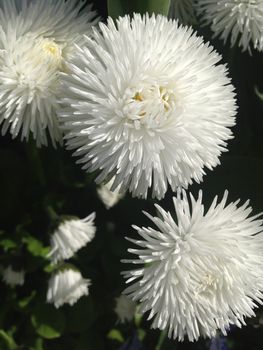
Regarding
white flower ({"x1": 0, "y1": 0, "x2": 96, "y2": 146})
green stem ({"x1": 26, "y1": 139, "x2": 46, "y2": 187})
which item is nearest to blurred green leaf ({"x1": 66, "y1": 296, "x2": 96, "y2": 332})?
green stem ({"x1": 26, "y1": 139, "x2": 46, "y2": 187})

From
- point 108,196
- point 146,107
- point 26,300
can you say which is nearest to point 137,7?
point 146,107

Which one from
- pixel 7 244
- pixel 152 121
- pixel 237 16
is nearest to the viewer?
pixel 152 121

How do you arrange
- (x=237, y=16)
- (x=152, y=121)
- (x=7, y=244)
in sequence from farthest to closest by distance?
(x=7, y=244)
(x=237, y=16)
(x=152, y=121)

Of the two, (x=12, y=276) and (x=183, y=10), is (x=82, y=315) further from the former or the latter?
(x=183, y=10)

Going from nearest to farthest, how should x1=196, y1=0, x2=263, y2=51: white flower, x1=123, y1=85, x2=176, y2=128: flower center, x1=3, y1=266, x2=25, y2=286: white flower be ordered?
x1=123, y1=85, x2=176, y2=128: flower center, x1=196, y1=0, x2=263, y2=51: white flower, x1=3, y1=266, x2=25, y2=286: white flower

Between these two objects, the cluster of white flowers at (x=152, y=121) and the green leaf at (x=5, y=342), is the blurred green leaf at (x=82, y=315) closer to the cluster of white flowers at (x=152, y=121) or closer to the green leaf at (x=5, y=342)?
the green leaf at (x=5, y=342)

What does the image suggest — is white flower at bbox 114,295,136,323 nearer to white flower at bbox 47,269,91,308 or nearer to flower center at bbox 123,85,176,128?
white flower at bbox 47,269,91,308

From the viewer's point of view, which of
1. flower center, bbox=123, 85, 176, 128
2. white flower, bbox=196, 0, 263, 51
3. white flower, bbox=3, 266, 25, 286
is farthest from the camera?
white flower, bbox=3, 266, 25, 286

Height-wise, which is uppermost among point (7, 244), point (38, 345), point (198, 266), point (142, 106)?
point (142, 106)
